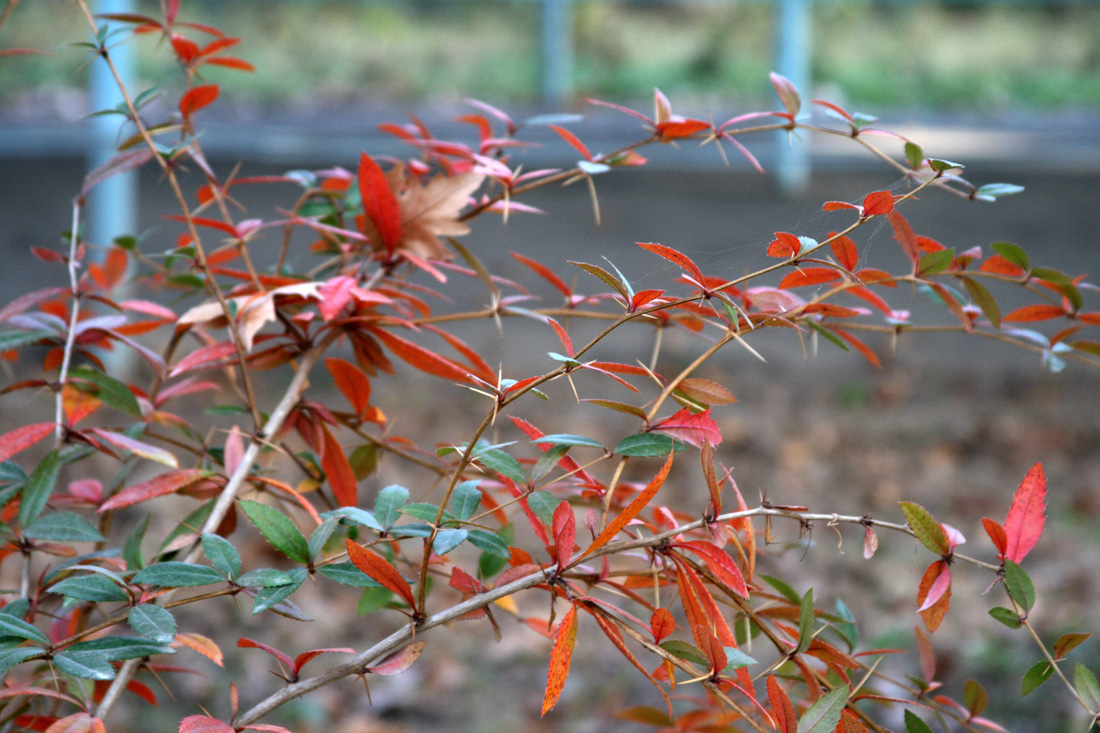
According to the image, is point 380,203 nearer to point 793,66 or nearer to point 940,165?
point 940,165

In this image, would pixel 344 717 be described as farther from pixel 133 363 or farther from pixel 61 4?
pixel 61 4

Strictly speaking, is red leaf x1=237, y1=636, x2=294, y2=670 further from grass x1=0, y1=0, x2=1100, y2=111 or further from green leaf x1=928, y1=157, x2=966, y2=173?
grass x1=0, y1=0, x2=1100, y2=111

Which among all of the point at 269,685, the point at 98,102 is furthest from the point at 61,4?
the point at 269,685

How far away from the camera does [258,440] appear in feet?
2.01

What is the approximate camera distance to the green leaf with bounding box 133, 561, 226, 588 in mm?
470

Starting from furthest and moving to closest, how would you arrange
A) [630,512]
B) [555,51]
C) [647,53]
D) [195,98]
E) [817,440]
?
1. [647,53]
2. [555,51]
3. [817,440]
4. [195,98]
5. [630,512]

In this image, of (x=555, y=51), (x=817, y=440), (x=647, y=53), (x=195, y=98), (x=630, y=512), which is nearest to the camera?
(x=630, y=512)

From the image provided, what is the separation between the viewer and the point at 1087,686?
488 mm

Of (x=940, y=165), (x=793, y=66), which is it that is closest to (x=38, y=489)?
(x=940, y=165)

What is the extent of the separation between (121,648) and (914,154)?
0.52m

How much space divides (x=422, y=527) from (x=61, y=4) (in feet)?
11.8

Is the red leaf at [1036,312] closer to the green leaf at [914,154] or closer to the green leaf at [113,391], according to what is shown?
the green leaf at [914,154]

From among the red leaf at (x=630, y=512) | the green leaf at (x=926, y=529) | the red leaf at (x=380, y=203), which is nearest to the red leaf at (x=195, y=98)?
the red leaf at (x=380, y=203)

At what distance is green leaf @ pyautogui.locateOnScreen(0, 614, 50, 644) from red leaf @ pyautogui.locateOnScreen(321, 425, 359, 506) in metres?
0.22
